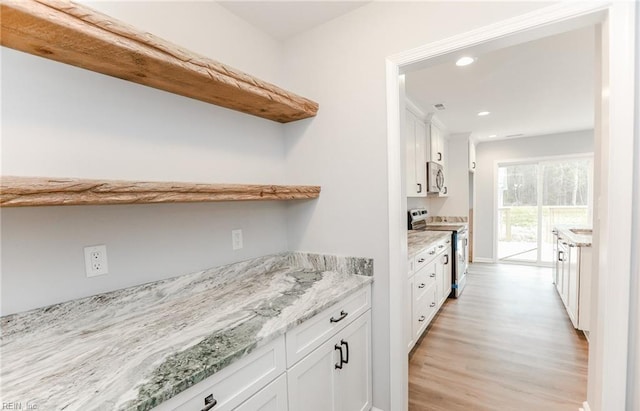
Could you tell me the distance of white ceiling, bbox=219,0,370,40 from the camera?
1.57 meters

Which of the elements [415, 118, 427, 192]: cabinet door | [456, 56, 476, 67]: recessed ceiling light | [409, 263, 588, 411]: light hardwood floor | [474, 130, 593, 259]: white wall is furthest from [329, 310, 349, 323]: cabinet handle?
[474, 130, 593, 259]: white wall

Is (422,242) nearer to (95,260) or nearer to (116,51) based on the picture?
(95,260)

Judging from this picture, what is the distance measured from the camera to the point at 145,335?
0.99 meters

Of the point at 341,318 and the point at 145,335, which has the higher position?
the point at 145,335

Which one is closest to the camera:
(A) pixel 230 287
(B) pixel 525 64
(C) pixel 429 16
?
(C) pixel 429 16

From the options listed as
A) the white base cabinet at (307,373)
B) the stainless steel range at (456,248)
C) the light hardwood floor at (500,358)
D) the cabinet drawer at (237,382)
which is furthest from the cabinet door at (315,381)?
the stainless steel range at (456,248)

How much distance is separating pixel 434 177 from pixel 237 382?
12.2ft

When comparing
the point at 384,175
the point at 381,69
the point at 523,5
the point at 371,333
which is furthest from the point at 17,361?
the point at 523,5

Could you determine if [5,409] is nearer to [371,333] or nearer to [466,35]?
[371,333]

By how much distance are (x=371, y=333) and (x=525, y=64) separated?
8.32 feet

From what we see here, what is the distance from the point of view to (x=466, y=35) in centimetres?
132

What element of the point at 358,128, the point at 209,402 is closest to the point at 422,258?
the point at 358,128

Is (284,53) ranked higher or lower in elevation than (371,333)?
higher

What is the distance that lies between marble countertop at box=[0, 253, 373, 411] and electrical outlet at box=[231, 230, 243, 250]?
6.0 inches
